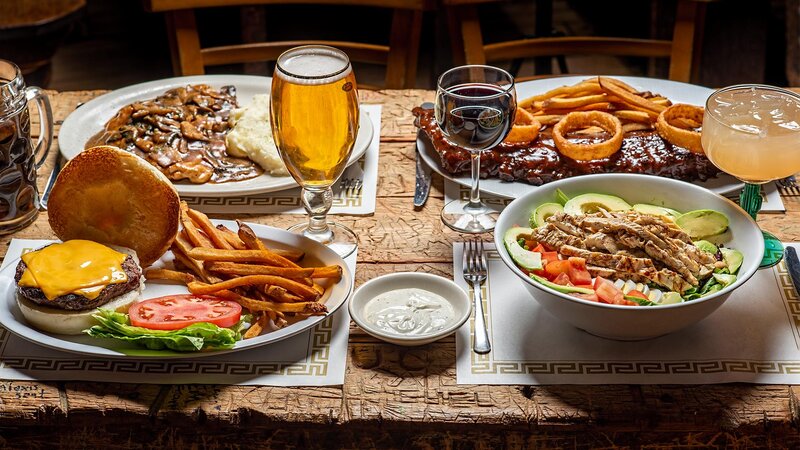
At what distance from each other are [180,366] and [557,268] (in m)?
0.68

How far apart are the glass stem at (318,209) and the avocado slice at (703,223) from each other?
71 centimetres

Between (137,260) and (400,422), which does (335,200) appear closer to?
(137,260)

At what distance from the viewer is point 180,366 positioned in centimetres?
154

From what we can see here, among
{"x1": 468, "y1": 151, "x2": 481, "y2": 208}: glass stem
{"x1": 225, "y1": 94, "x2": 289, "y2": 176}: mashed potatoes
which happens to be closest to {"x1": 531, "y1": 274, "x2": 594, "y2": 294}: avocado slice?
{"x1": 468, "y1": 151, "x2": 481, "y2": 208}: glass stem

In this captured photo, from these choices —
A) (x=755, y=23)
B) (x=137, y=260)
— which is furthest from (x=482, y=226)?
(x=755, y=23)

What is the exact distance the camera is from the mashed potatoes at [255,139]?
81.6 inches

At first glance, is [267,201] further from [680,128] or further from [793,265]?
[793,265]

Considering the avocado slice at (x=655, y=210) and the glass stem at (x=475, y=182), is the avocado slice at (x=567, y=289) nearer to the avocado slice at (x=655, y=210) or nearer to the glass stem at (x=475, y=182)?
the avocado slice at (x=655, y=210)

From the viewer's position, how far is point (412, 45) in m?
2.87

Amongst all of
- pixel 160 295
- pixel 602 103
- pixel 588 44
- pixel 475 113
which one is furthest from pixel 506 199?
pixel 588 44

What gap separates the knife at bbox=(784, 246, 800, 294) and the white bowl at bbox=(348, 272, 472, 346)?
0.65 m

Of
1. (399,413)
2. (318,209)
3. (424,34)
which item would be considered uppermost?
(318,209)

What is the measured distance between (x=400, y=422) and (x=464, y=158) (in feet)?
2.54

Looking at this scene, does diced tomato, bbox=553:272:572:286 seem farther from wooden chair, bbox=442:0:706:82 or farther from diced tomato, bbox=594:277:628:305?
wooden chair, bbox=442:0:706:82
